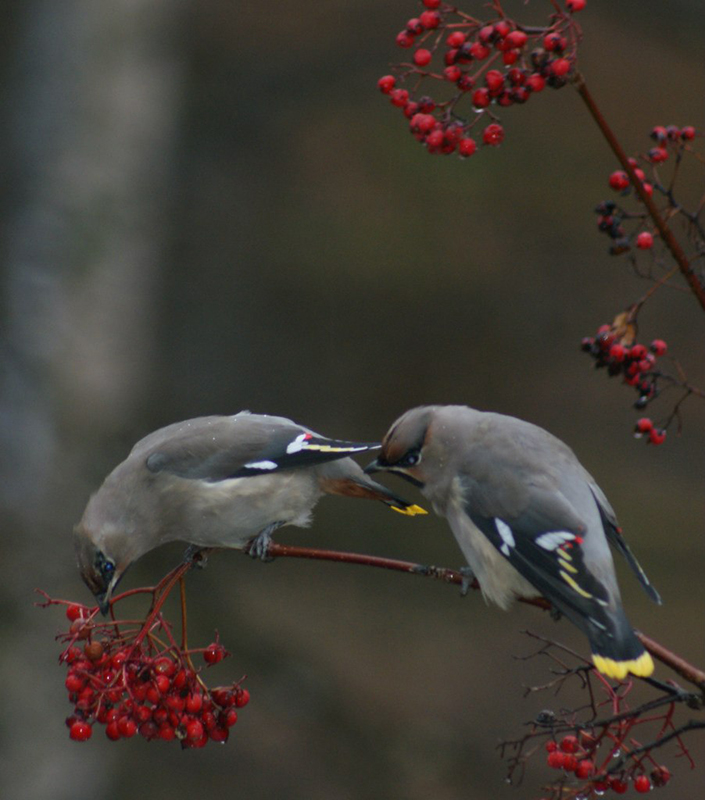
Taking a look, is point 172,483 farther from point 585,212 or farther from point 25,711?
point 25,711

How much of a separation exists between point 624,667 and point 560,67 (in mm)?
1168

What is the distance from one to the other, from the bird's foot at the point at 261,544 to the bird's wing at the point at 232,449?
6.8 inches

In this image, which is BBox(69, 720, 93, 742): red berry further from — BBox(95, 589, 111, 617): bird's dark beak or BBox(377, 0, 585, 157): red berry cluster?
BBox(377, 0, 585, 157): red berry cluster

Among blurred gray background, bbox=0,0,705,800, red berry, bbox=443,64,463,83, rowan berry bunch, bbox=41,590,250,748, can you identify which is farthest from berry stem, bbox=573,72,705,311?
blurred gray background, bbox=0,0,705,800

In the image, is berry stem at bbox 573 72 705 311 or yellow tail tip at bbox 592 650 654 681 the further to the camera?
yellow tail tip at bbox 592 650 654 681

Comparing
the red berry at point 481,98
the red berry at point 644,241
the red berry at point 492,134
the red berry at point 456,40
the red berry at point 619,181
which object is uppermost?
the red berry at point 456,40

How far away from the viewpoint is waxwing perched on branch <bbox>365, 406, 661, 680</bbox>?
2545 millimetres

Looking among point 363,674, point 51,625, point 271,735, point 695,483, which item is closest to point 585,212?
point 695,483

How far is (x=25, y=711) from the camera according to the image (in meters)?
5.70

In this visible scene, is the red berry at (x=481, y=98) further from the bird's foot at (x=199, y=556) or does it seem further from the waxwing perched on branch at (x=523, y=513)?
the bird's foot at (x=199, y=556)

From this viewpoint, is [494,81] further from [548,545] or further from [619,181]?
[548,545]

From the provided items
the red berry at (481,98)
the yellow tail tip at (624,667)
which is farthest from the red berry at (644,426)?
the red berry at (481,98)

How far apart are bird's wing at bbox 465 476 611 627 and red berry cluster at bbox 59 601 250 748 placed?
751 millimetres

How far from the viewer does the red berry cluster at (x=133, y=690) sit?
2.34 meters
